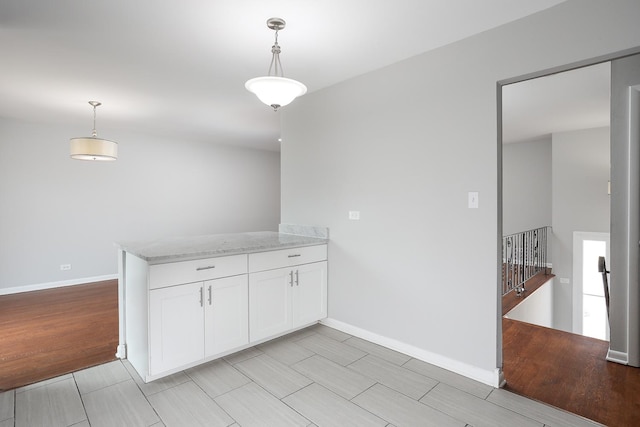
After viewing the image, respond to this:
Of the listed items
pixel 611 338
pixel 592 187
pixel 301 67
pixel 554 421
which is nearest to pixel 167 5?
pixel 301 67

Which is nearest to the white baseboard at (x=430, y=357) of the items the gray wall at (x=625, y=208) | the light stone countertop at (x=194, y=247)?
the light stone countertop at (x=194, y=247)

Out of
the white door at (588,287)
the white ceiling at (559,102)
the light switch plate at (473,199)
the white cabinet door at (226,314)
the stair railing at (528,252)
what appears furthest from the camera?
the white door at (588,287)

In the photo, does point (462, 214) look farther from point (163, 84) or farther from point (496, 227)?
point (163, 84)

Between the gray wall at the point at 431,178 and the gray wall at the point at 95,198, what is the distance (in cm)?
376

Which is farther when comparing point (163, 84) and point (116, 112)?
point (116, 112)

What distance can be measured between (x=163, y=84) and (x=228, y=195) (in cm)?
376

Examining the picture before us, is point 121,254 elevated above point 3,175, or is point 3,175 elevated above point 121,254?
point 3,175

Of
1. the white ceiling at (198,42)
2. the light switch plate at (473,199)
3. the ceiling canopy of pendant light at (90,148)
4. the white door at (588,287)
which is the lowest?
the white door at (588,287)

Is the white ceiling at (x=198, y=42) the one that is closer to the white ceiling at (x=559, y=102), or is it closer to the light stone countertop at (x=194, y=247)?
the light stone countertop at (x=194, y=247)

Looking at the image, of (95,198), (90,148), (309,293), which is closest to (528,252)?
(309,293)

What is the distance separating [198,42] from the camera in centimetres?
244

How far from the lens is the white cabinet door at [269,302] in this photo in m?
2.71

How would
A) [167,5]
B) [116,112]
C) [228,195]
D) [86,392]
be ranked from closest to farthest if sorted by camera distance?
[167,5], [86,392], [116,112], [228,195]

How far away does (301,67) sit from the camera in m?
2.87
